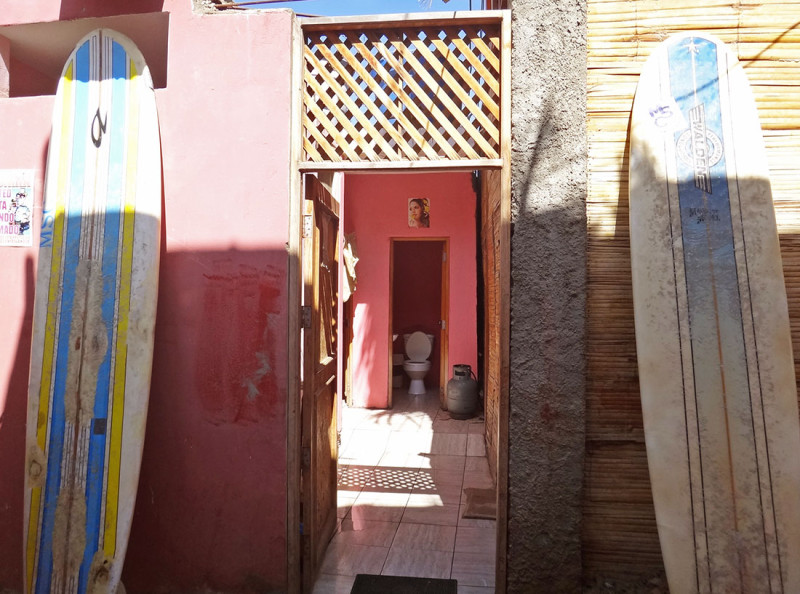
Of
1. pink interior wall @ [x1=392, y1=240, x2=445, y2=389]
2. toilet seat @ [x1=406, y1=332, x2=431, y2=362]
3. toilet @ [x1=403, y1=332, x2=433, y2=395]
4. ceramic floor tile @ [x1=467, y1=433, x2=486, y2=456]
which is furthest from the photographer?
pink interior wall @ [x1=392, y1=240, x2=445, y2=389]

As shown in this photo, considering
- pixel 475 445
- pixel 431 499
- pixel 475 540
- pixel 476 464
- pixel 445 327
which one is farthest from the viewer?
pixel 445 327

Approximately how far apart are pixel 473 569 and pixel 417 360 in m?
4.34

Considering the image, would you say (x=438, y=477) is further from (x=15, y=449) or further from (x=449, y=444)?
(x=15, y=449)

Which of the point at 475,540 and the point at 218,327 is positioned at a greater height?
the point at 218,327

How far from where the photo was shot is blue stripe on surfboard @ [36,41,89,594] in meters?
2.28

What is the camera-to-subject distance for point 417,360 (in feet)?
23.5

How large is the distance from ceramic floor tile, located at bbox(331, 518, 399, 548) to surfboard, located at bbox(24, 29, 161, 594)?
131 cm

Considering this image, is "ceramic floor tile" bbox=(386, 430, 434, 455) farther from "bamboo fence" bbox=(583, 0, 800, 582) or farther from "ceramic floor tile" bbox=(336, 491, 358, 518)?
"bamboo fence" bbox=(583, 0, 800, 582)

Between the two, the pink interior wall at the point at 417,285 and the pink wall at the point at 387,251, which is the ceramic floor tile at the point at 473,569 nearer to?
the pink wall at the point at 387,251

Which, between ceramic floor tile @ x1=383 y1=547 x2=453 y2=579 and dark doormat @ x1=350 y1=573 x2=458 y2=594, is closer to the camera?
dark doormat @ x1=350 y1=573 x2=458 y2=594

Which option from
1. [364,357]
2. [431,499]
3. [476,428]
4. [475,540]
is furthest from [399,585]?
[364,357]

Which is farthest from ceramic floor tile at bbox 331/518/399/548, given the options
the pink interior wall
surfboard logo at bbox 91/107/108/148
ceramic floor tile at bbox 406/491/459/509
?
the pink interior wall

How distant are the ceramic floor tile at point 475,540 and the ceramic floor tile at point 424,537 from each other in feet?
0.15

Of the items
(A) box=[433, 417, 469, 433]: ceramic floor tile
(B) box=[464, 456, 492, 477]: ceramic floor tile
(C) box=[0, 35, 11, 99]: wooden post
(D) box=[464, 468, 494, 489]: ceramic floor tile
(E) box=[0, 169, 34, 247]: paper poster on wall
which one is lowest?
(D) box=[464, 468, 494, 489]: ceramic floor tile
